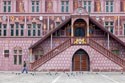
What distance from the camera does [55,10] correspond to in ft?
165

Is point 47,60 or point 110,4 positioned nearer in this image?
point 47,60

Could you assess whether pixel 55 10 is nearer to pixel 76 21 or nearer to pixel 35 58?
pixel 76 21

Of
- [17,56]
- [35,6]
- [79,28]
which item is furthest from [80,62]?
[35,6]

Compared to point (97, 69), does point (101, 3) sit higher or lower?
higher

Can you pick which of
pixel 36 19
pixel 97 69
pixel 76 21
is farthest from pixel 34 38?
pixel 97 69

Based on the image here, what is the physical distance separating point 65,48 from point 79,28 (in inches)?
153

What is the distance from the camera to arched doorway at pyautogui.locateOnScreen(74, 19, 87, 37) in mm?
48594

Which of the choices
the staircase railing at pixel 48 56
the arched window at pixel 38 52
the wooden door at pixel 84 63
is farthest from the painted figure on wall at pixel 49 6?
the wooden door at pixel 84 63

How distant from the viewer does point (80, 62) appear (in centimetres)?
4841

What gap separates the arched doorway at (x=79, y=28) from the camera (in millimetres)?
48594

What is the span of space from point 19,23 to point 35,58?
17.4ft

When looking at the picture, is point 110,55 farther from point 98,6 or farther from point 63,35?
point 98,6

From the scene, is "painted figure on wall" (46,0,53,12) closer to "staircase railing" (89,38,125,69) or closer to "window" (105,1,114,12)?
"window" (105,1,114,12)

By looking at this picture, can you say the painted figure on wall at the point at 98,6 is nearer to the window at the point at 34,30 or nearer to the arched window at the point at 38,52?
the window at the point at 34,30
